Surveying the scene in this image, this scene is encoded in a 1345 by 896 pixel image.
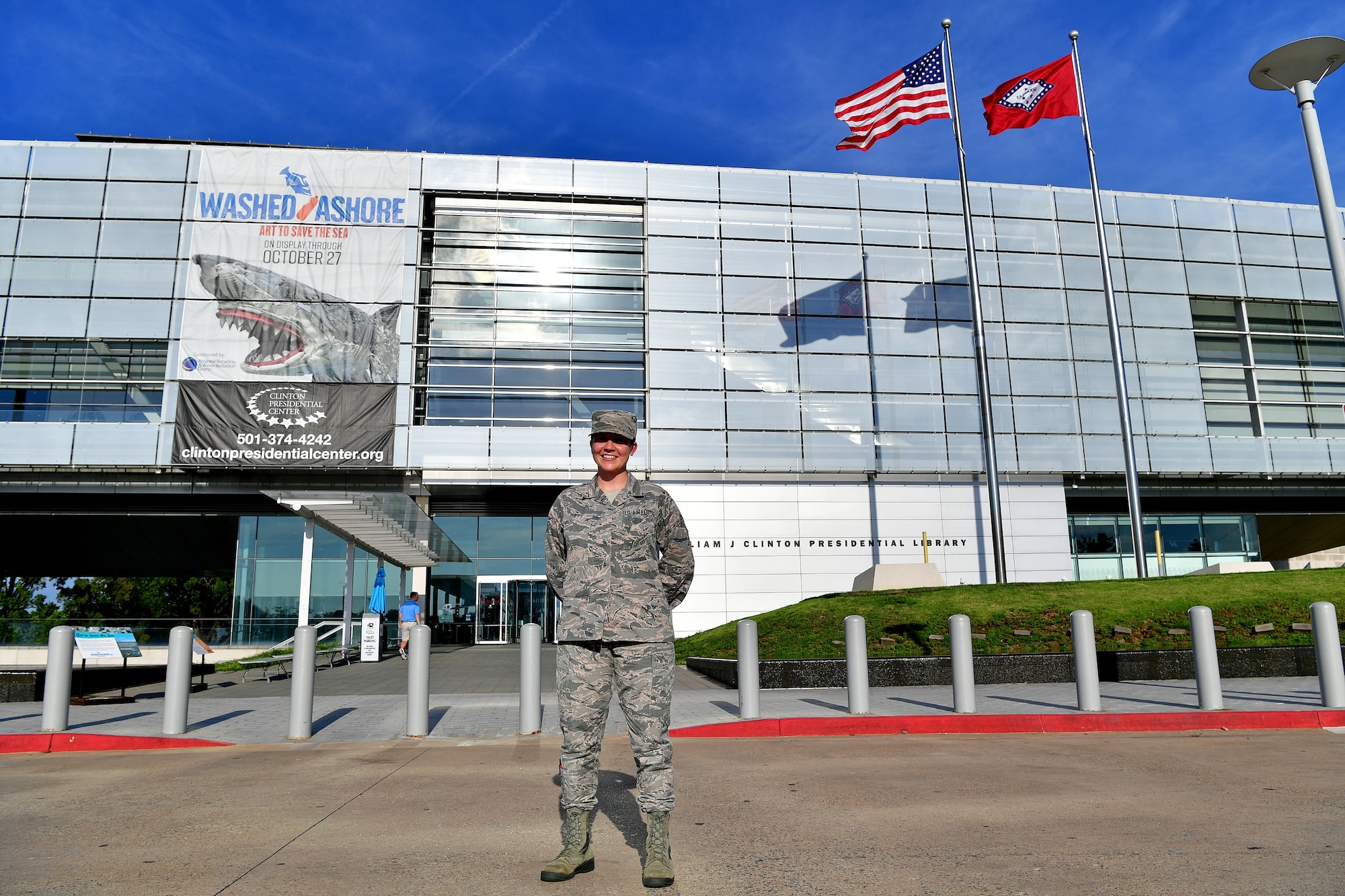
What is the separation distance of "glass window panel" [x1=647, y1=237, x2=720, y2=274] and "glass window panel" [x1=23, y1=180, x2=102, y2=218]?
64.9 feet

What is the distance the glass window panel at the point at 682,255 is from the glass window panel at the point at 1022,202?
1154 cm

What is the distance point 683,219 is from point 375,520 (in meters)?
18.1

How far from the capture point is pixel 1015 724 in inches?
349

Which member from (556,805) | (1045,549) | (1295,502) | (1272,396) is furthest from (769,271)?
(556,805)

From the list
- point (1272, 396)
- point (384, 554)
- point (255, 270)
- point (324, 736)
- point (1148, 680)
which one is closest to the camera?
point (324, 736)

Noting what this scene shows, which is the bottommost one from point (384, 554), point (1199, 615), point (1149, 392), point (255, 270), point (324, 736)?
point (324, 736)

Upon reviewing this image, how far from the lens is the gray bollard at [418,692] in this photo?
8828 millimetres

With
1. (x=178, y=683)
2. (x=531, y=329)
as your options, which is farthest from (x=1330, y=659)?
(x=531, y=329)

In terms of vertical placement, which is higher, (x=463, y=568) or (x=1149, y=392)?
(x=1149, y=392)

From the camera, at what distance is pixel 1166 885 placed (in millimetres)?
3523

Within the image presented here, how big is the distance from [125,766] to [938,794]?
636 centimetres

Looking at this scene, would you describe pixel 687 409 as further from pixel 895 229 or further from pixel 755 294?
pixel 895 229

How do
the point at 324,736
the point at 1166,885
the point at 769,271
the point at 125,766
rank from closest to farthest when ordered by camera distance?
the point at 1166,885 < the point at 125,766 < the point at 324,736 < the point at 769,271

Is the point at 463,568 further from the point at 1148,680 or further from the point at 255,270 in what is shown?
the point at 1148,680
